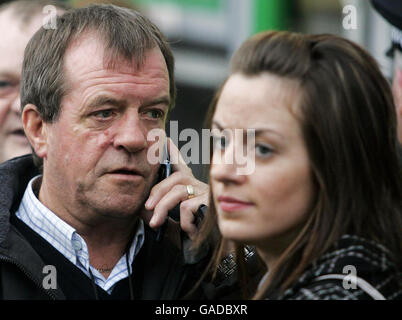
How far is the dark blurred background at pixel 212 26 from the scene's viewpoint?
9.06 meters

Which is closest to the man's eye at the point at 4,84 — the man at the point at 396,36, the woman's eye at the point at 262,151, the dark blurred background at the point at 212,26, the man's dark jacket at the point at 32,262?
the man's dark jacket at the point at 32,262

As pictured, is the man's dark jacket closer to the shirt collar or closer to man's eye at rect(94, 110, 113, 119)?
the shirt collar

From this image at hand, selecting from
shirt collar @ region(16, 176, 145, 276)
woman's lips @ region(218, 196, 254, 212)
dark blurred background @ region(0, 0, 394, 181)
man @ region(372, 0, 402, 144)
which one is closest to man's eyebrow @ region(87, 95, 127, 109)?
shirt collar @ region(16, 176, 145, 276)

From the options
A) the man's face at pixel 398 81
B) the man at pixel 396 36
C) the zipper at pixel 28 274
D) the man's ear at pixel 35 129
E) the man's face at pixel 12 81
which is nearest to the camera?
the zipper at pixel 28 274

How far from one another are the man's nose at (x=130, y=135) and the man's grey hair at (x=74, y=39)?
0.23 meters

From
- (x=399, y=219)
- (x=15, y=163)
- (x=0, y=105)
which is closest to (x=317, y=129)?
(x=399, y=219)

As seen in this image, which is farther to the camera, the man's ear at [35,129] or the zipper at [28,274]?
the man's ear at [35,129]

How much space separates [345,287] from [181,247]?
117 cm

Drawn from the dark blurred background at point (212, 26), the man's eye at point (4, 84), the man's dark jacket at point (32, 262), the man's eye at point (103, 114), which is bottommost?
the dark blurred background at point (212, 26)

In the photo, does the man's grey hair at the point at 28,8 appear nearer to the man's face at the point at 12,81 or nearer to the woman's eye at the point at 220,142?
the man's face at the point at 12,81

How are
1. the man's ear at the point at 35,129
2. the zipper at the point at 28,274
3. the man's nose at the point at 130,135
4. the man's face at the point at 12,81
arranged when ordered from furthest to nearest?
the man's face at the point at 12,81 < the man's ear at the point at 35,129 < the man's nose at the point at 130,135 < the zipper at the point at 28,274

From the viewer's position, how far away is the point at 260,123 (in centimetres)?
216

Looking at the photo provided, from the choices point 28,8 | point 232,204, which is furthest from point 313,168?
point 28,8

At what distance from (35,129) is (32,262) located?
2.30ft
